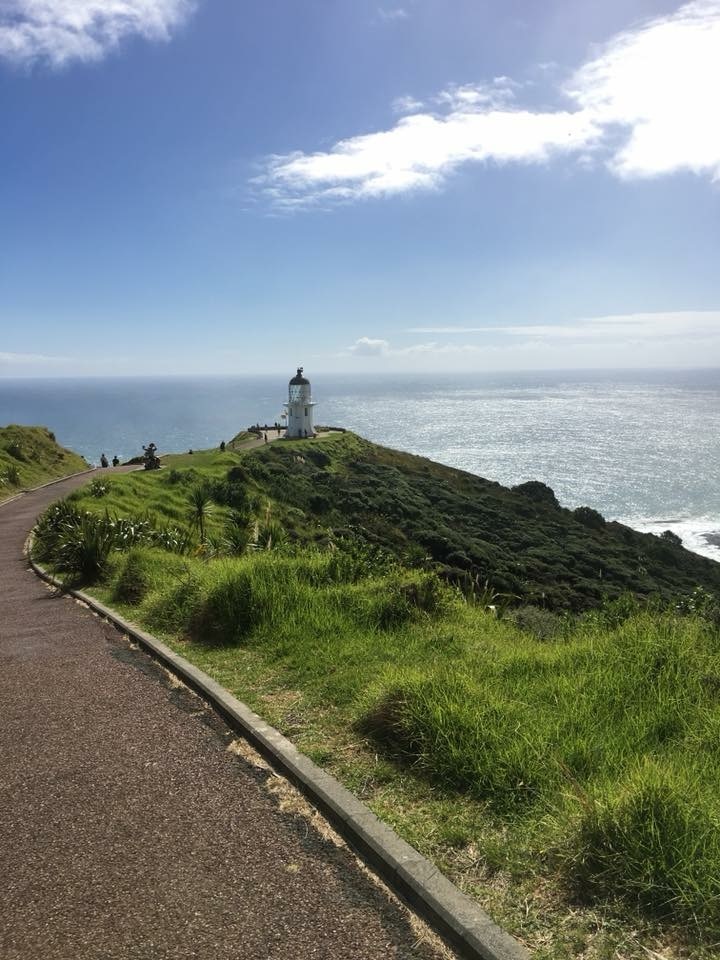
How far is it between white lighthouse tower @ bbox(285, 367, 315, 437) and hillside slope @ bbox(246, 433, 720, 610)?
3936 millimetres

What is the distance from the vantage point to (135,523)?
14938 mm

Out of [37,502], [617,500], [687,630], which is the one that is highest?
[687,630]

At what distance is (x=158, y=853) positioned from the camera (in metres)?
3.58

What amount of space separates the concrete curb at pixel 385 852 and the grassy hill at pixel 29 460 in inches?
913

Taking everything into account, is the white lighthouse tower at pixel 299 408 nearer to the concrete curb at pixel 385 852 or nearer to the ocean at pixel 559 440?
the ocean at pixel 559 440

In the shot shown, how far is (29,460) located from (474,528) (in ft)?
86.6

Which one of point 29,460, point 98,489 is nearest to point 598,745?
point 98,489

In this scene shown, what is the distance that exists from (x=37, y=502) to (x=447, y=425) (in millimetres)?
123562

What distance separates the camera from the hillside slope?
33438mm

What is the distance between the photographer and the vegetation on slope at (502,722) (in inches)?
114

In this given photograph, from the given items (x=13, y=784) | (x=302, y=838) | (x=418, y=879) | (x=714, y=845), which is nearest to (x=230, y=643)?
(x=13, y=784)


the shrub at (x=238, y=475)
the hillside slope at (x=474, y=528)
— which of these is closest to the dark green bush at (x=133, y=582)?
the hillside slope at (x=474, y=528)

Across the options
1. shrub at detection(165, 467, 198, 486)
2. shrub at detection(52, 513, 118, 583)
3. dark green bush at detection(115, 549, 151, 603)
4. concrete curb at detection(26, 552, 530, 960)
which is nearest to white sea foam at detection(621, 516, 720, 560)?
shrub at detection(165, 467, 198, 486)

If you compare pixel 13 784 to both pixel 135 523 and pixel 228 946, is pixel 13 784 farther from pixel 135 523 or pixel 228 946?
pixel 135 523
